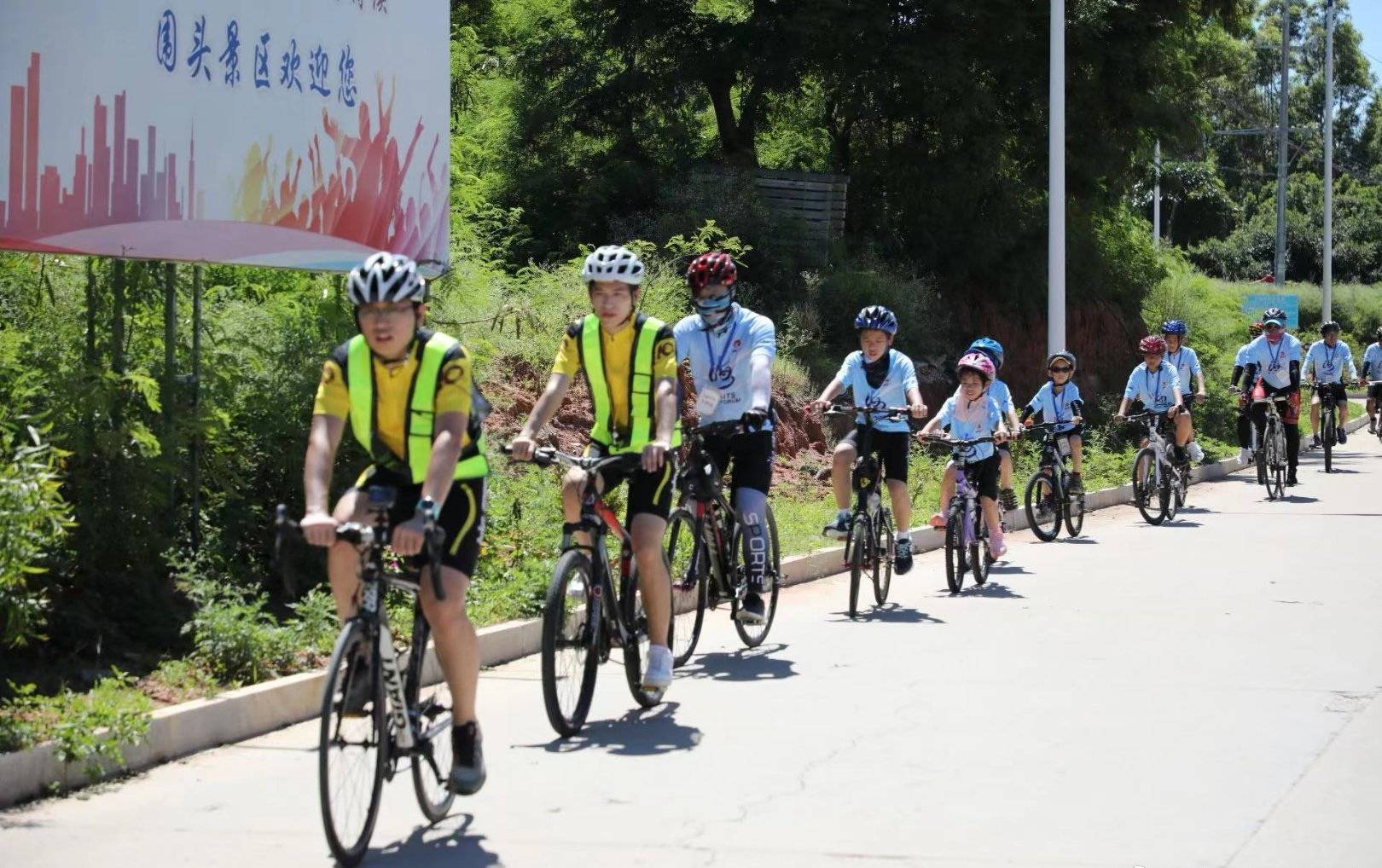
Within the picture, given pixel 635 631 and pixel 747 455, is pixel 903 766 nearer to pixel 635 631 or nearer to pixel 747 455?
pixel 635 631

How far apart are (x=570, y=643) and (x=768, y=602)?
2753 millimetres

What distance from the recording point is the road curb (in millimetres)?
6652

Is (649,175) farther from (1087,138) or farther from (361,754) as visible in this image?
(361,754)

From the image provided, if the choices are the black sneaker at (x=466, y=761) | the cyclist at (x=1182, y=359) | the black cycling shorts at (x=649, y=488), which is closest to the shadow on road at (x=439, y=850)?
the black sneaker at (x=466, y=761)

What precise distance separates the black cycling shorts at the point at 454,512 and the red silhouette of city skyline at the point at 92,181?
9.96ft

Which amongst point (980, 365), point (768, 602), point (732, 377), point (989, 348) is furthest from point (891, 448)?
point (732, 377)

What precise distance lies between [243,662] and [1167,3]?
2052cm

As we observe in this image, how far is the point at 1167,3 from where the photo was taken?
25.4 metres

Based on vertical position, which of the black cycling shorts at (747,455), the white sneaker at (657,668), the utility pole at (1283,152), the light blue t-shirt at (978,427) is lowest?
the white sneaker at (657,668)

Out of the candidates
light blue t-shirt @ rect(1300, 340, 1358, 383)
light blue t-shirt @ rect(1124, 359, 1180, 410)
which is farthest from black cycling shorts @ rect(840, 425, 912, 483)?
light blue t-shirt @ rect(1300, 340, 1358, 383)

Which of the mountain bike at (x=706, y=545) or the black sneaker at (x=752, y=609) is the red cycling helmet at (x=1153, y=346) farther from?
the black sneaker at (x=752, y=609)

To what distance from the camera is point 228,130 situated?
9586 millimetres

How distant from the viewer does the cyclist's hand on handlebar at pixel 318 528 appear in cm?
553

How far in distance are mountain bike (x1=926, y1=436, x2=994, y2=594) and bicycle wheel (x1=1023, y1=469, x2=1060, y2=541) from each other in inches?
126
